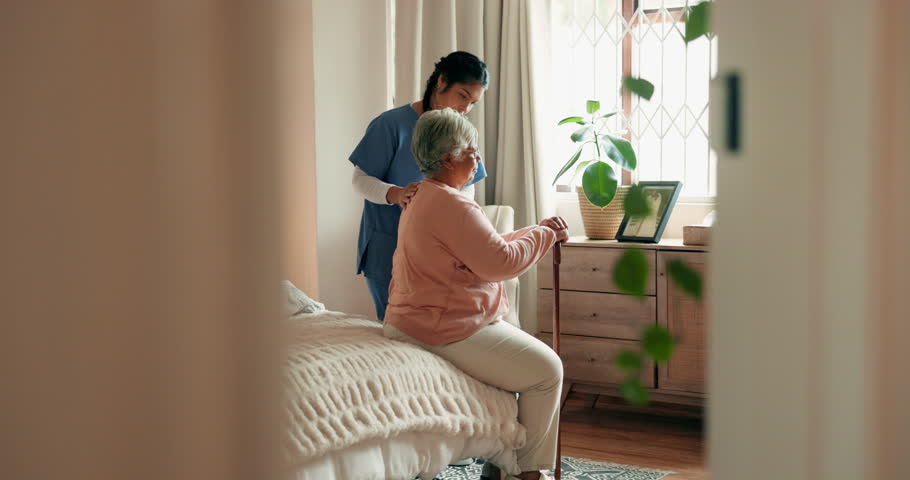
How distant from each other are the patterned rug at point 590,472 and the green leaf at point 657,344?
1.97 m

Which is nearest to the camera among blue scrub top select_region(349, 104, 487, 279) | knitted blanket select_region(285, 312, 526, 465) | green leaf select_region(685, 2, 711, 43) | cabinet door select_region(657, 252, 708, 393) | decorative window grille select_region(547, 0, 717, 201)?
green leaf select_region(685, 2, 711, 43)

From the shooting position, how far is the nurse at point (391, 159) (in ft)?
7.85

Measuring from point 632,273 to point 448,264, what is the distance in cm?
140

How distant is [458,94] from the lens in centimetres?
241

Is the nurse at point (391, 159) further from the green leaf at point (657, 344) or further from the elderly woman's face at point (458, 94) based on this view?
the green leaf at point (657, 344)

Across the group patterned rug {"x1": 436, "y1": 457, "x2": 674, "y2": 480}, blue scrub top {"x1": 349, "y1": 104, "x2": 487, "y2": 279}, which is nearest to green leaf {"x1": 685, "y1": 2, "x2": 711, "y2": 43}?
blue scrub top {"x1": 349, "y1": 104, "x2": 487, "y2": 279}

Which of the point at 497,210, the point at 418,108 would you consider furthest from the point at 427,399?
the point at 497,210

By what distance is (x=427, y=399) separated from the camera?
182 cm

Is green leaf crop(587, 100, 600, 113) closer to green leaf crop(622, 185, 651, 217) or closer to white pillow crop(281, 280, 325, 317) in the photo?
white pillow crop(281, 280, 325, 317)

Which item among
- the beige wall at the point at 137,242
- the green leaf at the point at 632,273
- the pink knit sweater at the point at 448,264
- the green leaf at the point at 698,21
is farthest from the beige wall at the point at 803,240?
the pink knit sweater at the point at 448,264

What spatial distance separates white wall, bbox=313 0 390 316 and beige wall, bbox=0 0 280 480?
10.7 ft

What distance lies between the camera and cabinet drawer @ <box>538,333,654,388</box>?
120 inches

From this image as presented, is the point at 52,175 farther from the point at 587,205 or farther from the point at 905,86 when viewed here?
the point at 587,205

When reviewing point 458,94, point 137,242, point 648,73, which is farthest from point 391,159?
point 137,242
